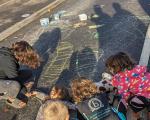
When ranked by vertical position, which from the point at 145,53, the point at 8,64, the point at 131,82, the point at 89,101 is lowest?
the point at 145,53

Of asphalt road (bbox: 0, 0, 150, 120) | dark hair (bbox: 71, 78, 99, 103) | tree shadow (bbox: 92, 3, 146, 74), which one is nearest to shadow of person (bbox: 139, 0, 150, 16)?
asphalt road (bbox: 0, 0, 150, 120)

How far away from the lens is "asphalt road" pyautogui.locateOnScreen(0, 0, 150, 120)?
815 cm

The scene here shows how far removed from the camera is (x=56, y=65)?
8.77 m

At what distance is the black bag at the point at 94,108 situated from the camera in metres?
5.02

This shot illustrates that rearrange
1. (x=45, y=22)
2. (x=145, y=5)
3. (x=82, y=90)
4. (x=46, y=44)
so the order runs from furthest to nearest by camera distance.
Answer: (x=145, y=5)
(x=45, y=22)
(x=46, y=44)
(x=82, y=90)

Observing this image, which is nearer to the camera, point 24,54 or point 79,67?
point 24,54

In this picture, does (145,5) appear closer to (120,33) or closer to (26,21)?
(120,33)

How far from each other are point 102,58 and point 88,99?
12.1ft

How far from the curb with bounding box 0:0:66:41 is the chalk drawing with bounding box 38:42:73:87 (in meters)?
2.48

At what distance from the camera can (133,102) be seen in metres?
5.68

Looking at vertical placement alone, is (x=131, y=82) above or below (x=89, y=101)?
below

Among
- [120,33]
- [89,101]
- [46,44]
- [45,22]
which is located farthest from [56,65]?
[89,101]

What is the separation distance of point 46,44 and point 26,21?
106 inches

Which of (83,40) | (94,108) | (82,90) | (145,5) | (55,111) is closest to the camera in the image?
(55,111)
